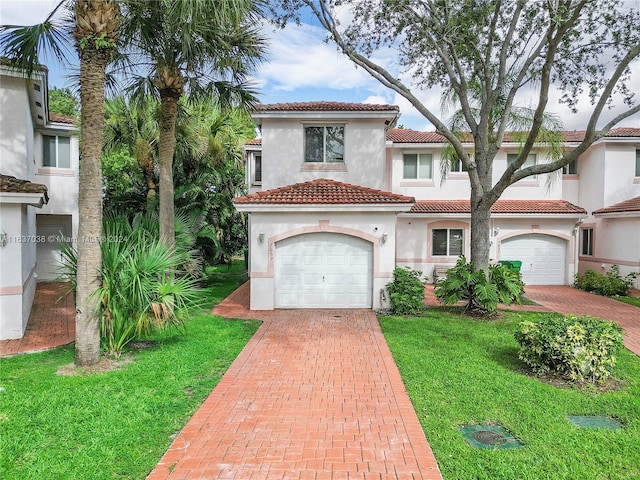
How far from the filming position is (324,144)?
57.8 ft

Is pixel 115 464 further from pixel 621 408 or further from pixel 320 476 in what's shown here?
pixel 621 408

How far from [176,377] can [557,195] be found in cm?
2088

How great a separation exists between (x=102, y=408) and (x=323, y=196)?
9653 millimetres

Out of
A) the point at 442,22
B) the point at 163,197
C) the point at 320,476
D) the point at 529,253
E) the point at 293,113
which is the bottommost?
the point at 320,476

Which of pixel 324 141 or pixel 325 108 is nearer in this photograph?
pixel 325 108

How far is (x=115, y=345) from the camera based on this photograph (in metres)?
9.00

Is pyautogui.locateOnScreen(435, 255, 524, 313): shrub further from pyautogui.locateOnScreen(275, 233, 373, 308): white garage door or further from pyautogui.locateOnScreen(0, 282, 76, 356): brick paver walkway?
pyautogui.locateOnScreen(0, 282, 76, 356): brick paver walkway

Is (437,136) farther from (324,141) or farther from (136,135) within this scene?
(136,135)

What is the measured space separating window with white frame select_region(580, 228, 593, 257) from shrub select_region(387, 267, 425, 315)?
14.2m

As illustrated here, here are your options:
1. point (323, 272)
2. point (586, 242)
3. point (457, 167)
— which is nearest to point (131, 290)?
point (323, 272)

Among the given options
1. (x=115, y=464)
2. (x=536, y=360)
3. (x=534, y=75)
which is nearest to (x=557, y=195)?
(x=534, y=75)

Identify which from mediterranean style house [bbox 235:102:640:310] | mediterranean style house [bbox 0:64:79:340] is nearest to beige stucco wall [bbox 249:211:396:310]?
mediterranean style house [bbox 235:102:640:310]

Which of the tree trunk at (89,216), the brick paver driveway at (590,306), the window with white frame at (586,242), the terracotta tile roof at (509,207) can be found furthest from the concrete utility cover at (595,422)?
the window with white frame at (586,242)

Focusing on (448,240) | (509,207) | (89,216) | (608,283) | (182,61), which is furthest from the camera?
(448,240)
